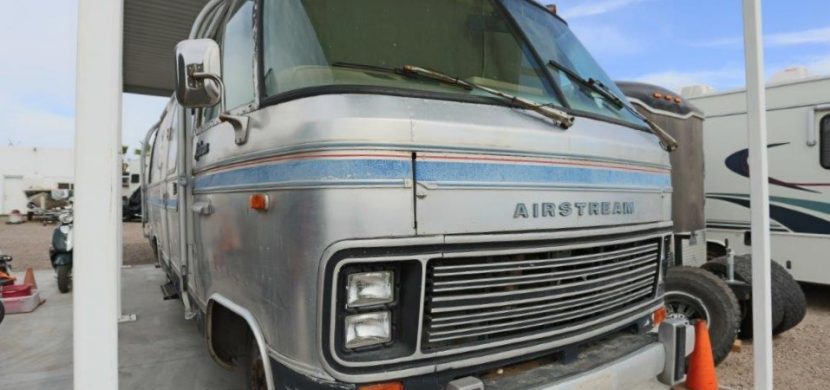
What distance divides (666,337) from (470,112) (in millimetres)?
1678

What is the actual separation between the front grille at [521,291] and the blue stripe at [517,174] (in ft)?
0.97

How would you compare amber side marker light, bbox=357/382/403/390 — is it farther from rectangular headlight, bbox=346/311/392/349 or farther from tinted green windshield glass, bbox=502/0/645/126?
tinted green windshield glass, bbox=502/0/645/126

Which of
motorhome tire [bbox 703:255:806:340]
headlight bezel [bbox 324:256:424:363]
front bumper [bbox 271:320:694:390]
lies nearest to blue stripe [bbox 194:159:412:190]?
headlight bezel [bbox 324:256:424:363]

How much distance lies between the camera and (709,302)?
4.62m

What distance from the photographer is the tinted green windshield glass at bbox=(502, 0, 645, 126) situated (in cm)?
308

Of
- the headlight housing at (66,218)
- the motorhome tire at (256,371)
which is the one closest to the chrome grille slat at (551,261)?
the motorhome tire at (256,371)

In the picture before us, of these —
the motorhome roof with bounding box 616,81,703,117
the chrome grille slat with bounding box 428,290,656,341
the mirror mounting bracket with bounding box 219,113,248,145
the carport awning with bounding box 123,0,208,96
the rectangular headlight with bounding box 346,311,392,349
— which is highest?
the carport awning with bounding box 123,0,208,96

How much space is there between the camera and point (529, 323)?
244 cm

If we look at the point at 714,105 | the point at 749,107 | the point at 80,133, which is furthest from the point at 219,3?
the point at 714,105

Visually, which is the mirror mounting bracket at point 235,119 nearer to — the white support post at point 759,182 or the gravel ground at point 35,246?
the white support post at point 759,182

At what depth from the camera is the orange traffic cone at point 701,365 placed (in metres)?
3.30

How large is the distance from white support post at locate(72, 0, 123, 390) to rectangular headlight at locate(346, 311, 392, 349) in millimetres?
811

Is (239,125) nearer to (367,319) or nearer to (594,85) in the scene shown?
(367,319)

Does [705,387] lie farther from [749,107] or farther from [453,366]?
[453,366]
